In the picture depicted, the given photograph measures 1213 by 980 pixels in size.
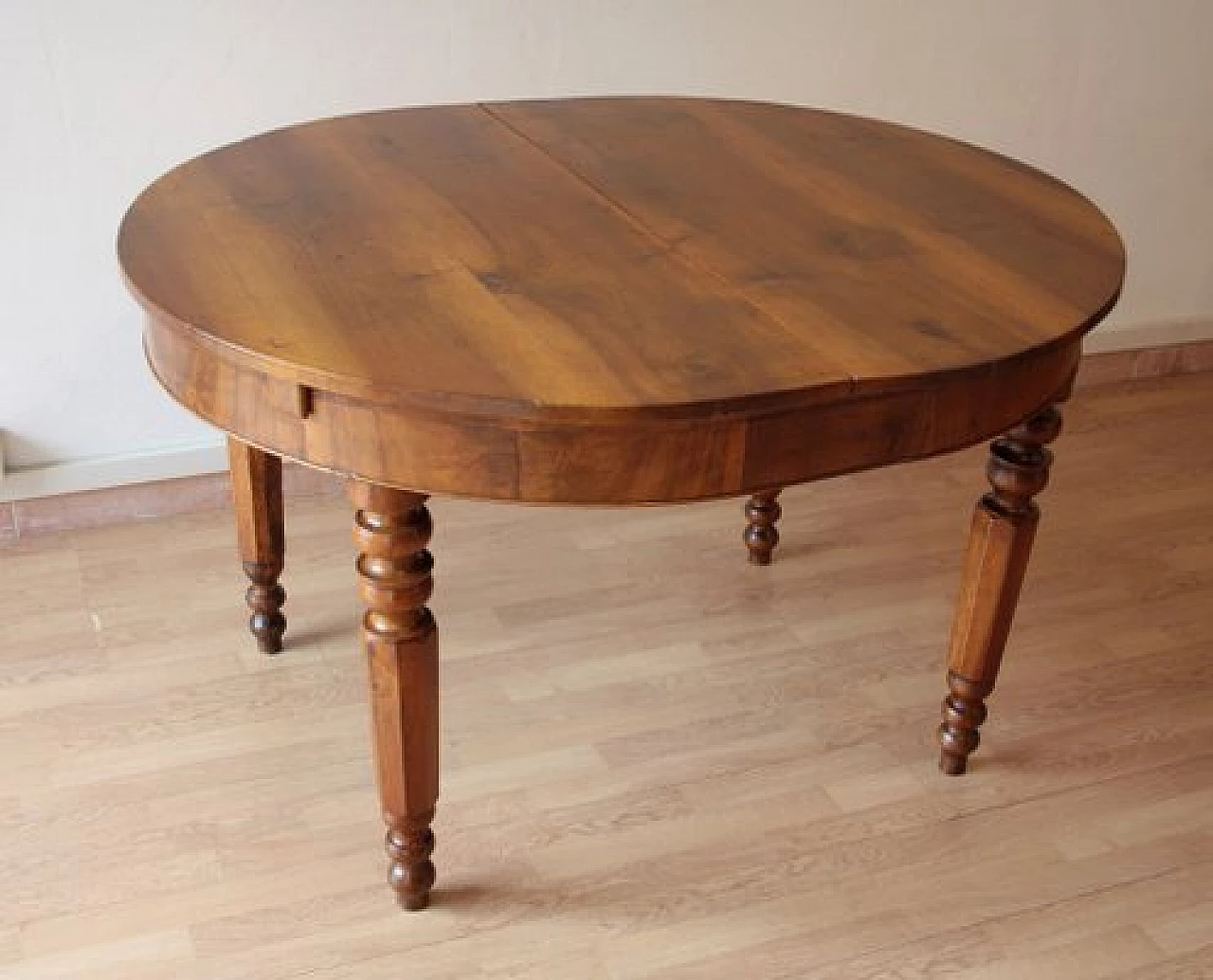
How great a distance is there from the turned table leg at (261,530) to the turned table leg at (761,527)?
827 millimetres

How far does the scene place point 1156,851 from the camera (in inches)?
82.0

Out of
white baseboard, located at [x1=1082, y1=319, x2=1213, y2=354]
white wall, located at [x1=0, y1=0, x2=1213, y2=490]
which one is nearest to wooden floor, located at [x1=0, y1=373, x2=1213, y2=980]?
white wall, located at [x1=0, y1=0, x2=1213, y2=490]

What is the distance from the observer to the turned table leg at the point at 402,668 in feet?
5.29

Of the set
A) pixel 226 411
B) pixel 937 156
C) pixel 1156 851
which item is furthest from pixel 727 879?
pixel 937 156

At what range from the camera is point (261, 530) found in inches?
89.0

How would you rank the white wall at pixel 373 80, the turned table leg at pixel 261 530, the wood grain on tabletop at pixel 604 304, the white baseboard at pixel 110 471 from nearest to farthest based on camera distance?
the wood grain on tabletop at pixel 604 304, the turned table leg at pixel 261 530, the white wall at pixel 373 80, the white baseboard at pixel 110 471

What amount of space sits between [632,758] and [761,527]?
0.60 meters

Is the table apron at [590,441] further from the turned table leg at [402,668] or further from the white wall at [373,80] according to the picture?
the white wall at [373,80]

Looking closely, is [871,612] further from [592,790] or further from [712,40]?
[712,40]

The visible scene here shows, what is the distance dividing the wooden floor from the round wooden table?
17cm

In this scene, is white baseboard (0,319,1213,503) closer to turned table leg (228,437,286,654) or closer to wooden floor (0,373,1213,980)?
wooden floor (0,373,1213,980)

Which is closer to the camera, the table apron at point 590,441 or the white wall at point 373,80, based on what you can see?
the table apron at point 590,441

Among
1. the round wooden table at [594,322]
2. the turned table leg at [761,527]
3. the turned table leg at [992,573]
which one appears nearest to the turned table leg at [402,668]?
the round wooden table at [594,322]

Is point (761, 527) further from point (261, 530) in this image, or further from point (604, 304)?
point (604, 304)
